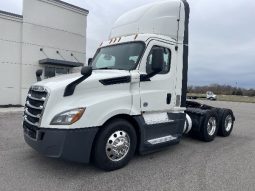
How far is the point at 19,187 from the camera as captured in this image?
165 inches

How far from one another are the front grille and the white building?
1411cm

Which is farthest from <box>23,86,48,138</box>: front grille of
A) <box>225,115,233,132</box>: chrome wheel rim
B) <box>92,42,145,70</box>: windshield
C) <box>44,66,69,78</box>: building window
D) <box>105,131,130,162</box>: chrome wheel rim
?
<box>44,66,69,78</box>: building window

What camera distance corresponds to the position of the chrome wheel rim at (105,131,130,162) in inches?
194

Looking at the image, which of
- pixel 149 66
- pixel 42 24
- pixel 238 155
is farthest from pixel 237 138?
pixel 42 24

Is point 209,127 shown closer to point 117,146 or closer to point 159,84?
point 159,84

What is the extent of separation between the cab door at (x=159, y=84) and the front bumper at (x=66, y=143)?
1.44 m

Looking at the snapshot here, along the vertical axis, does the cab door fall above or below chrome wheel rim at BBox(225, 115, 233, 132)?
above

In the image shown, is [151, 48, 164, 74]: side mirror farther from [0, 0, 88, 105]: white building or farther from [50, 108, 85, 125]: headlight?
[0, 0, 88, 105]: white building

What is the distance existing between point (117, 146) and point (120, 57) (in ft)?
6.50

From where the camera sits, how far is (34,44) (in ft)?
62.3

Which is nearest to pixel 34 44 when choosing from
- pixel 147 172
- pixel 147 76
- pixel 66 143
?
pixel 147 76

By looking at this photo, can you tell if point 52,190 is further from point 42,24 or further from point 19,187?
point 42,24

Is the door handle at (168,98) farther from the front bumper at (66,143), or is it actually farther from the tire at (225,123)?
the tire at (225,123)

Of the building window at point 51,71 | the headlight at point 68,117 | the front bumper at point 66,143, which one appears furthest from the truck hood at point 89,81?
the building window at point 51,71
